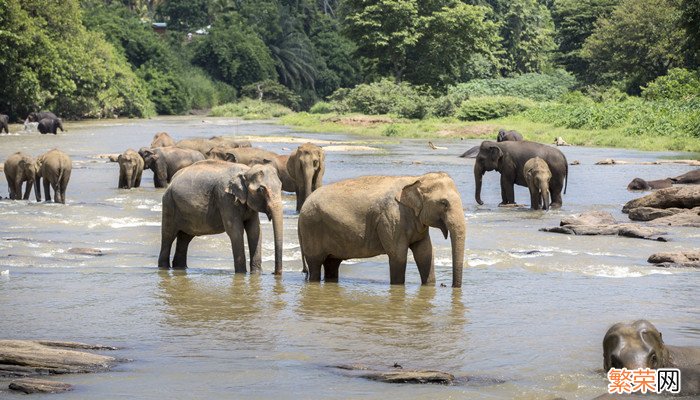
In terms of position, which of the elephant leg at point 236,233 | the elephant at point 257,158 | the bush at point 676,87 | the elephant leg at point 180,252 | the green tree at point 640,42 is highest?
the green tree at point 640,42

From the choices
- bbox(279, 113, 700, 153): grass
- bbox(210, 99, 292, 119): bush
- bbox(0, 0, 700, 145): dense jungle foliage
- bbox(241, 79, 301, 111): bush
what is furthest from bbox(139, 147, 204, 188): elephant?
bbox(241, 79, 301, 111): bush

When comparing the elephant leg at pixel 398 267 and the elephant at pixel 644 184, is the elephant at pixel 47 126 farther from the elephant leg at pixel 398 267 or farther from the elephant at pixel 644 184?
the elephant leg at pixel 398 267

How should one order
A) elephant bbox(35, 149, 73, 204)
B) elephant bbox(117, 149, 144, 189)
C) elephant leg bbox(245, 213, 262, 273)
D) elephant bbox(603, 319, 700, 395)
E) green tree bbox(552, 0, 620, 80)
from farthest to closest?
1. green tree bbox(552, 0, 620, 80)
2. elephant bbox(117, 149, 144, 189)
3. elephant bbox(35, 149, 73, 204)
4. elephant leg bbox(245, 213, 262, 273)
5. elephant bbox(603, 319, 700, 395)

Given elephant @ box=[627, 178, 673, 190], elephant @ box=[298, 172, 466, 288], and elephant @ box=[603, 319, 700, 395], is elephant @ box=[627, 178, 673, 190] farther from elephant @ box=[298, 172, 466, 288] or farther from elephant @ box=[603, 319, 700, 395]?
elephant @ box=[603, 319, 700, 395]

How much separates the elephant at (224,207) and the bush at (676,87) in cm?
3801

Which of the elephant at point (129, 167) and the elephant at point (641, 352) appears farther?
the elephant at point (129, 167)

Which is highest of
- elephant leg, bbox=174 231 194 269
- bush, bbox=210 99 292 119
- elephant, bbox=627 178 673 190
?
bush, bbox=210 99 292 119

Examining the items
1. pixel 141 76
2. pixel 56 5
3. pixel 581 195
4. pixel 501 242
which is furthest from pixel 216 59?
pixel 501 242

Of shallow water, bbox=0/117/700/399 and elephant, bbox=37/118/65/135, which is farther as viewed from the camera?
elephant, bbox=37/118/65/135

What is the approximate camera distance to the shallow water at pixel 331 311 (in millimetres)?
8000

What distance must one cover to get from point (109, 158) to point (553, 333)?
87.4ft

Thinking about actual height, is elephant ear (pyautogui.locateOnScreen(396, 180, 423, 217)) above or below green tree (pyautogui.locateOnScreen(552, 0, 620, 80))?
below

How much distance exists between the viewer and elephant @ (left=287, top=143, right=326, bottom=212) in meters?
19.6

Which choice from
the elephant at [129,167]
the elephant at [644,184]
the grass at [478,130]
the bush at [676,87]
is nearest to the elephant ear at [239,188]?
the elephant at [129,167]
